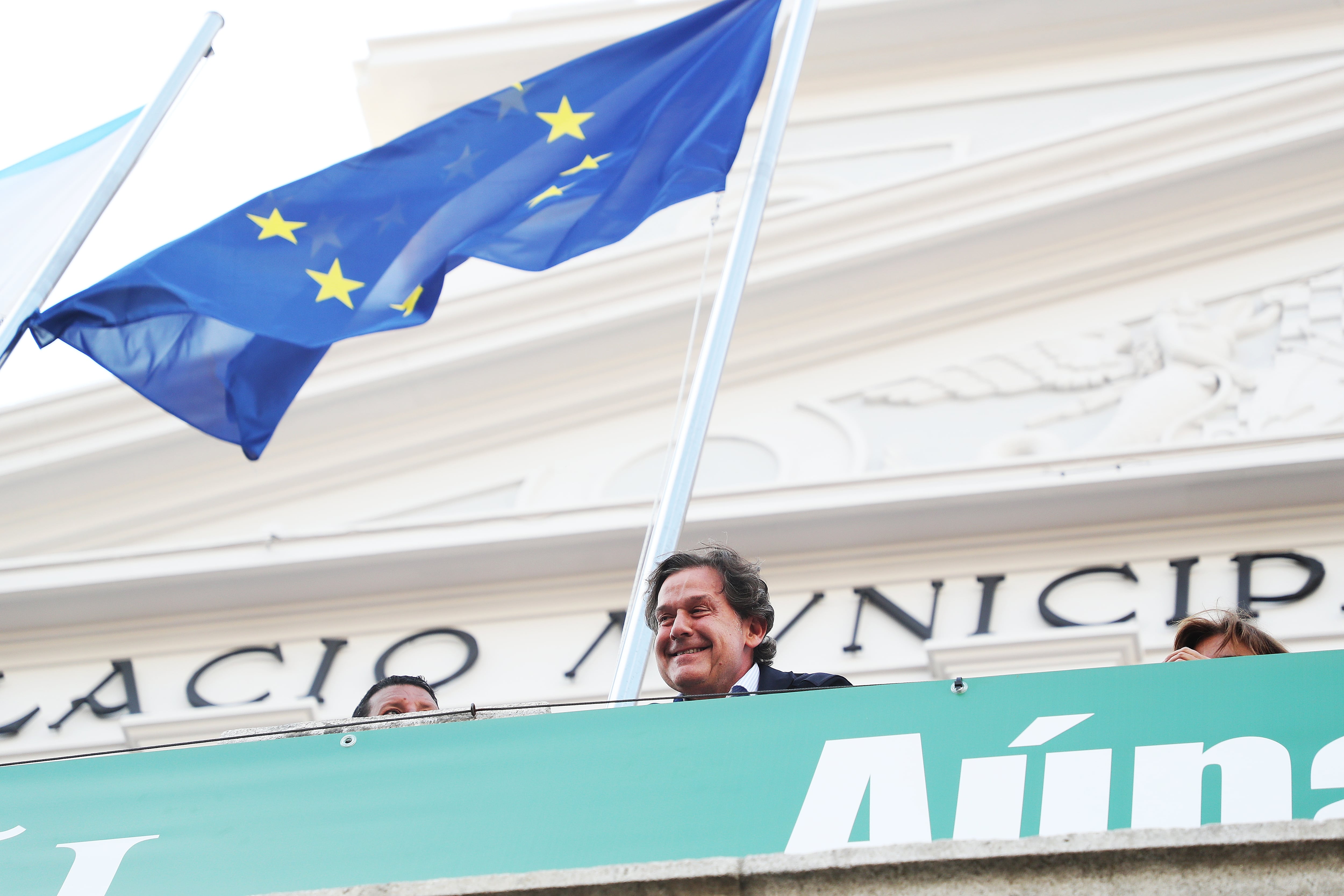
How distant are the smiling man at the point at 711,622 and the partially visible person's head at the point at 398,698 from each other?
0.83 metres

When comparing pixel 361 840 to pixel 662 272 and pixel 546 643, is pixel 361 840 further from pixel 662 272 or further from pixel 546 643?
pixel 662 272

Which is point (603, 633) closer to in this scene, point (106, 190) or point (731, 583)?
point (106, 190)

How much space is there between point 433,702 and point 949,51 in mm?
11136

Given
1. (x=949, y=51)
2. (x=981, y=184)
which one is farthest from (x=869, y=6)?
(x=981, y=184)

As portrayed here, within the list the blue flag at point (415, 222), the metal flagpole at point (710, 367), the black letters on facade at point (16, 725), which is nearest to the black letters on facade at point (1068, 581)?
the metal flagpole at point (710, 367)

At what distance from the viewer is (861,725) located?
3252mm

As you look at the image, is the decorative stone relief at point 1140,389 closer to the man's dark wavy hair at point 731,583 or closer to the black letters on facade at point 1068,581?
the black letters on facade at point 1068,581

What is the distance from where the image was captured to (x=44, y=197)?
720cm

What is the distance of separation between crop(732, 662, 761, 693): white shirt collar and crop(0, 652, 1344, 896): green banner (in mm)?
684

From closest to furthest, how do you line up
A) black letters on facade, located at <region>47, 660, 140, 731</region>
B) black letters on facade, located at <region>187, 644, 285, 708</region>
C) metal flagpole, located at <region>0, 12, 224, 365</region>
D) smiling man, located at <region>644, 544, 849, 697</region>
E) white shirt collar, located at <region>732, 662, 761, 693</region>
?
white shirt collar, located at <region>732, 662, 761, 693</region>
smiling man, located at <region>644, 544, 849, 697</region>
metal flagpole, located at <region>0, 12, 224, 365</region>
black letters on facade, located at <region>187, 644, 285, 708</region>
black letters on facade, located at <region>47, 660, 140, 731</region>

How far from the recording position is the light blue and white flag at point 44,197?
6.75 meters

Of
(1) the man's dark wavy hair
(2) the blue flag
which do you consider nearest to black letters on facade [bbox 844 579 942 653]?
(2) the blue flag

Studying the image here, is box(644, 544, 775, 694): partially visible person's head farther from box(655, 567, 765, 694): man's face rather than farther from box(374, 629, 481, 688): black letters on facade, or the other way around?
box(374, 629, 481, 688): black letters on facade

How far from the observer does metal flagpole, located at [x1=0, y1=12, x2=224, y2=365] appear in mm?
6324
